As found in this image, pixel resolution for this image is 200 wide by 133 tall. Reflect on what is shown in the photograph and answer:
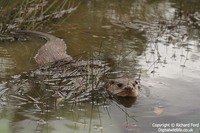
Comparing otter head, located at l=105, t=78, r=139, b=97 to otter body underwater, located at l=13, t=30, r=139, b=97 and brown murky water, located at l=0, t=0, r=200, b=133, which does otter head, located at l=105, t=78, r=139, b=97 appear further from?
brown murky water, located at l=0, t=0, r=200, b=133

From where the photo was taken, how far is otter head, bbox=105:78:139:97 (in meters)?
5.54

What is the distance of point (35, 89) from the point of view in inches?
221

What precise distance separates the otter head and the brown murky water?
0.13m

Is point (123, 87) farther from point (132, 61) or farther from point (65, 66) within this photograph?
point (132, 61)

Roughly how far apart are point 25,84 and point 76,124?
137 centimetres

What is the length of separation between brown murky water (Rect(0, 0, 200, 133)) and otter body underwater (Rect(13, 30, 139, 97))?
0.52 ft

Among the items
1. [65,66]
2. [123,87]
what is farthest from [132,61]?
[123,87]

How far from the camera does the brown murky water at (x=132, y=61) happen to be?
473 centimetres

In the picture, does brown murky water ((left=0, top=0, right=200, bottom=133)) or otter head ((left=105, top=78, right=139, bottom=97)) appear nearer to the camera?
brown murky water ((left=0, top=0, right=200, bottom=133))

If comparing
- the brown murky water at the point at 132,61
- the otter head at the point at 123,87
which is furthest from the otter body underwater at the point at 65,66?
the brown murky water at the point at 132,61

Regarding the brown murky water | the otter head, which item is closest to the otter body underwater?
the otter head

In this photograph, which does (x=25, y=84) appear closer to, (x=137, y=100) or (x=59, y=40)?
(x=137, y=100)

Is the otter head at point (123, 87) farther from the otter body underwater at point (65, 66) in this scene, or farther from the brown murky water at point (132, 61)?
the brown murky water at point (132, 61)

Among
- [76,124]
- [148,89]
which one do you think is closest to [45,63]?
[148,89]
